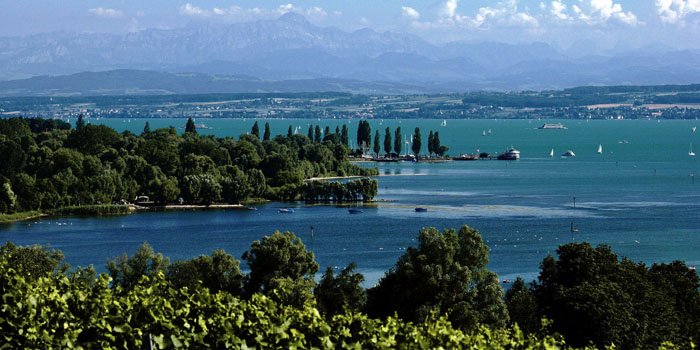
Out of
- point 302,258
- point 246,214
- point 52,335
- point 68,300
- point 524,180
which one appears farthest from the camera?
point 524,180

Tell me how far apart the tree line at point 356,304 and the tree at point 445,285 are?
0.04 metres

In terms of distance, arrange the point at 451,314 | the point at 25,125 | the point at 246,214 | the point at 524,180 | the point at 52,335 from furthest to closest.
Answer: the point at 25,125, the point at 524,180, the point at 246,214, the point at 451,314, the point at 52,335

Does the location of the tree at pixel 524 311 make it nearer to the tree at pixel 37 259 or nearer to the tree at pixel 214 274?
the tree at pixel 214 274

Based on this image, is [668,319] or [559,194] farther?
[559,194]

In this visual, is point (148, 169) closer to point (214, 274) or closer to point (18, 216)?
point (18, 216)

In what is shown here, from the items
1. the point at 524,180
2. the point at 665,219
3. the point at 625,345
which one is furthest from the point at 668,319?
the point at 524,180

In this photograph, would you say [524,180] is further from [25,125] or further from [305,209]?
[25,125]

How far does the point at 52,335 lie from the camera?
49.9ft

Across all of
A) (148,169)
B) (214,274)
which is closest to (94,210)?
(148,169)

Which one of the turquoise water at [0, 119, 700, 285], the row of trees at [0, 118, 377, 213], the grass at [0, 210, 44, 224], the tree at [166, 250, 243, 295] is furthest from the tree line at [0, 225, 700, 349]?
the row of trees at [0, 118, 377, 213]

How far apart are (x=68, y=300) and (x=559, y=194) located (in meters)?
66.6

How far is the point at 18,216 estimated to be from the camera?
65.1 metres

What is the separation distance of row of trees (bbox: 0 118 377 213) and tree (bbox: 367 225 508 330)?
44.0 meters

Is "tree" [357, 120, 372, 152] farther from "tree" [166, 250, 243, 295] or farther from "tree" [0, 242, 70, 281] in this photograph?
"tree" [166, 250, 243, 295]
